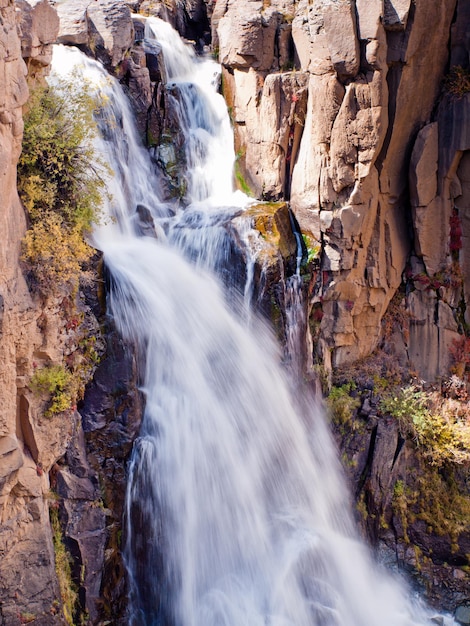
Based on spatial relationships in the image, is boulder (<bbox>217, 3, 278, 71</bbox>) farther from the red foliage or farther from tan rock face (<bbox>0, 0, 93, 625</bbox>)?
tan rock face (<bbox>0, 0, 93, 625</bbox>)

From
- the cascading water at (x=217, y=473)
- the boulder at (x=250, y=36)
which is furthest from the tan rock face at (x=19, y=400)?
the boulder at (x=250, y=36)

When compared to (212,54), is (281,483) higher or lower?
lower

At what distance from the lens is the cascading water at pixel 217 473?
7289 mm

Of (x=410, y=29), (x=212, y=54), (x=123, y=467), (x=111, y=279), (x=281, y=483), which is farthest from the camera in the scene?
(x=212, y=54)

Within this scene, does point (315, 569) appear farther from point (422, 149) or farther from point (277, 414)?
point (422, 149)

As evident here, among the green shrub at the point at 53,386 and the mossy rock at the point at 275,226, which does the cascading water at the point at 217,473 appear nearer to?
the mossy rock at the point at 275,226

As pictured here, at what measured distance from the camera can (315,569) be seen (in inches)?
320

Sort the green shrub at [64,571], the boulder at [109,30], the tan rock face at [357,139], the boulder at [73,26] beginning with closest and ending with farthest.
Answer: the green shrub at [64,571] < the tan rock face at [357,139] < the boulder at [73,26] < the boulder at [109,30]

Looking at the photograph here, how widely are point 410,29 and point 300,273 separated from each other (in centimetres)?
446

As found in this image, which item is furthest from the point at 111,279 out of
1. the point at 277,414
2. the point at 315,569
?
the point at 315,569

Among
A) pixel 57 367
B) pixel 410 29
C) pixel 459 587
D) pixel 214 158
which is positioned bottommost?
pixel 459 587

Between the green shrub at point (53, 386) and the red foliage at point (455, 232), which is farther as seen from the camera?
the red foliage at point (455, 232)

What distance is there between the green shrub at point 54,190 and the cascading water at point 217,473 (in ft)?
3.86

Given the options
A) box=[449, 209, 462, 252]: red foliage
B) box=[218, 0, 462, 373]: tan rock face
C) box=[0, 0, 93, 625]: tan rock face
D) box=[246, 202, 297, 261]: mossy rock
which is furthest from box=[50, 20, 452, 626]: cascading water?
box=[449, 209, 462, 252]: red foliage
